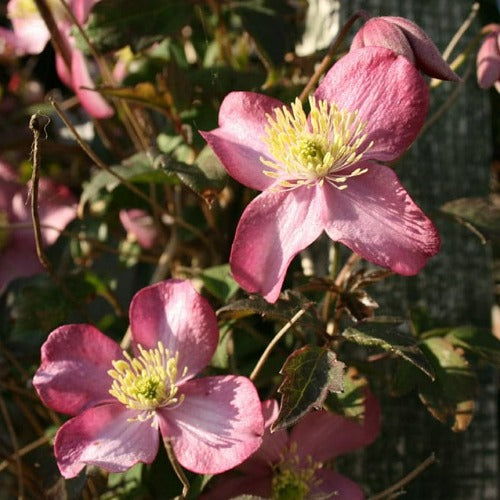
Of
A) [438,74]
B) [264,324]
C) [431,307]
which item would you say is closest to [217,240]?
[264,324]

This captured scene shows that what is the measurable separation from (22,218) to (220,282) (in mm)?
339

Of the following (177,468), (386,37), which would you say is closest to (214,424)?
(177,468)

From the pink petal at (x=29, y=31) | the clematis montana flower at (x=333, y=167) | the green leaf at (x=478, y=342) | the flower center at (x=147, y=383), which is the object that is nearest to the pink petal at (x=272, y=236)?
the clematis montana flower at (x=333, y=167)

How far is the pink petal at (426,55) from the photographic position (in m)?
0.56

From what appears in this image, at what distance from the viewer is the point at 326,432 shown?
69cm

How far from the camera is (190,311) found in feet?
2.03

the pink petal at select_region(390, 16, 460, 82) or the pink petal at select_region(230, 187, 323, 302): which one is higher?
the pink petal at select_region(390, 16, 460, 82)

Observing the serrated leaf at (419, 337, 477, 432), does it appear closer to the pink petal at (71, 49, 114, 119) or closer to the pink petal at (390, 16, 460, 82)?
the pink petal at (390, 16, 460, 82)

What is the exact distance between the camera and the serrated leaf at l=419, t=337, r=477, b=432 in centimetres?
65

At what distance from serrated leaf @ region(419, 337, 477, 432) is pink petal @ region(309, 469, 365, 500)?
9 cm

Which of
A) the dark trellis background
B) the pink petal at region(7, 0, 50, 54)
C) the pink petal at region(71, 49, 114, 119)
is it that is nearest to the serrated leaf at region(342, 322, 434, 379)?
the dark trellis background

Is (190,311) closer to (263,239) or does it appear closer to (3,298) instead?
(263,239)

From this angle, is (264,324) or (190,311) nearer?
(190,311)

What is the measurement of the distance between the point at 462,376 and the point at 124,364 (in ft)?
0.90
